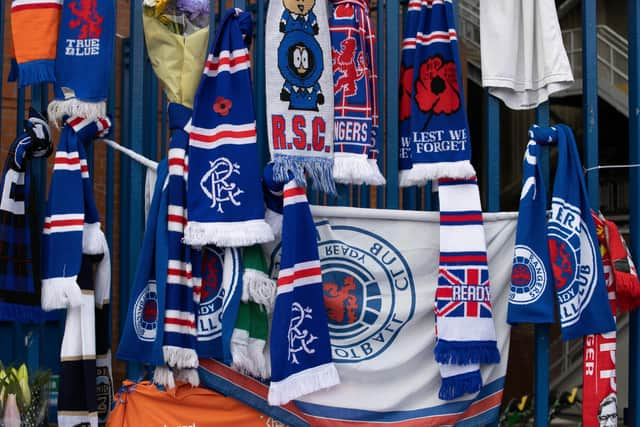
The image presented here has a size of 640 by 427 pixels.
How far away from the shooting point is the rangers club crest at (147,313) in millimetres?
3885

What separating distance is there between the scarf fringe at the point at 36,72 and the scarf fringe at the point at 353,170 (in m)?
1.23

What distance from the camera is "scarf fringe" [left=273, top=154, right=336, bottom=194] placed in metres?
3.92

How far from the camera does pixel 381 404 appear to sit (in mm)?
4039

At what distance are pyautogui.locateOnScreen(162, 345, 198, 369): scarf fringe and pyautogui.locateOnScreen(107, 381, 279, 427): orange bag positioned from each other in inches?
5.2

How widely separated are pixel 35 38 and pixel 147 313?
1227mm

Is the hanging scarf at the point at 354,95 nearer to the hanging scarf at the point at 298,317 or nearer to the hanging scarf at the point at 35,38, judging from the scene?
the hanging scarf at the point at 298,317

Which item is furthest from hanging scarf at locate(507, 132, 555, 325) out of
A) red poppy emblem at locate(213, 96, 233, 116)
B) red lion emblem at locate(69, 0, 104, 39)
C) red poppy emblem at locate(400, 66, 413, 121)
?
red lion emblem at locate(69, 0, 104, 39)

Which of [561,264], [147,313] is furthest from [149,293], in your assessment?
[561,264]

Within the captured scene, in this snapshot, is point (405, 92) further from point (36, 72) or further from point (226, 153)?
point (36, 72)

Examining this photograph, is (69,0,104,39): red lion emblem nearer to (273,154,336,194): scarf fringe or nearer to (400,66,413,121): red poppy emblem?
(273,154,336,194): scarf fringe

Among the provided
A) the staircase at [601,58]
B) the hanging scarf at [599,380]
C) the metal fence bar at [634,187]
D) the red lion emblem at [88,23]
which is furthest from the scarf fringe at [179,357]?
the staircase at [601,58]

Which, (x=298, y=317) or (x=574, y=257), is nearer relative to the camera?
(x=298, y=317)

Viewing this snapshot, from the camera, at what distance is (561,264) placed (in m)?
4.12

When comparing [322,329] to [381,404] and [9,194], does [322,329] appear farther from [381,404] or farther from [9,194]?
[9,194]
